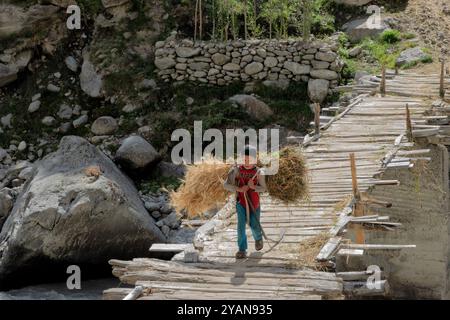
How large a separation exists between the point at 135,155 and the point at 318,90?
369 cm

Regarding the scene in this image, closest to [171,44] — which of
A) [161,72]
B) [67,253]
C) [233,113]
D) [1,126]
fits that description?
[161,72]

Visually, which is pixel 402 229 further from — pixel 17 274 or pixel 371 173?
pixel 17 274

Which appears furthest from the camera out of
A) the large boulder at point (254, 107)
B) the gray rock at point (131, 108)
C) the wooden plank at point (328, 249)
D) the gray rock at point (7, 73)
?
the gray rock at point (7, 73)

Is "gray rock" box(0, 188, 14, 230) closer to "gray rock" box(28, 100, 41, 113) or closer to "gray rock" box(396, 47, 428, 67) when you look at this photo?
"gray rock" box(28, 100, 41, 113)

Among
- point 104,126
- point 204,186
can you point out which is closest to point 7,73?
point 104,126

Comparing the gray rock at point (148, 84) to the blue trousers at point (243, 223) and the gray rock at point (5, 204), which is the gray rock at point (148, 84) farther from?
the blue trousers at point (243, 223)

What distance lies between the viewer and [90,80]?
2016cm

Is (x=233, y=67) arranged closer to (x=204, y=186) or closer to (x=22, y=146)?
(x=22, y=146)

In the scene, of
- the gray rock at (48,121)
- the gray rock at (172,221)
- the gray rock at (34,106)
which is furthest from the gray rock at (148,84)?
the gray rock at (172,221)

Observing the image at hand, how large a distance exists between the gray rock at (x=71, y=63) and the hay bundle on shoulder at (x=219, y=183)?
405 inches

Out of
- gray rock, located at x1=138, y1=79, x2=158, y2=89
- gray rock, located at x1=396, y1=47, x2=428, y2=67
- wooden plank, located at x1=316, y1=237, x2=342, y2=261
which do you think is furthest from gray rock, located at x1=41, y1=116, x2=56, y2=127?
wooden plank, located at x1=316, y1=237, x2=342, y2=261

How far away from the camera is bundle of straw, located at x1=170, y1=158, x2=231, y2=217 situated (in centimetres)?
1055

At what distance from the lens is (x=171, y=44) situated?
1981 cm

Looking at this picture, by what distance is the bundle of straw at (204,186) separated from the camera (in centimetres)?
1055
